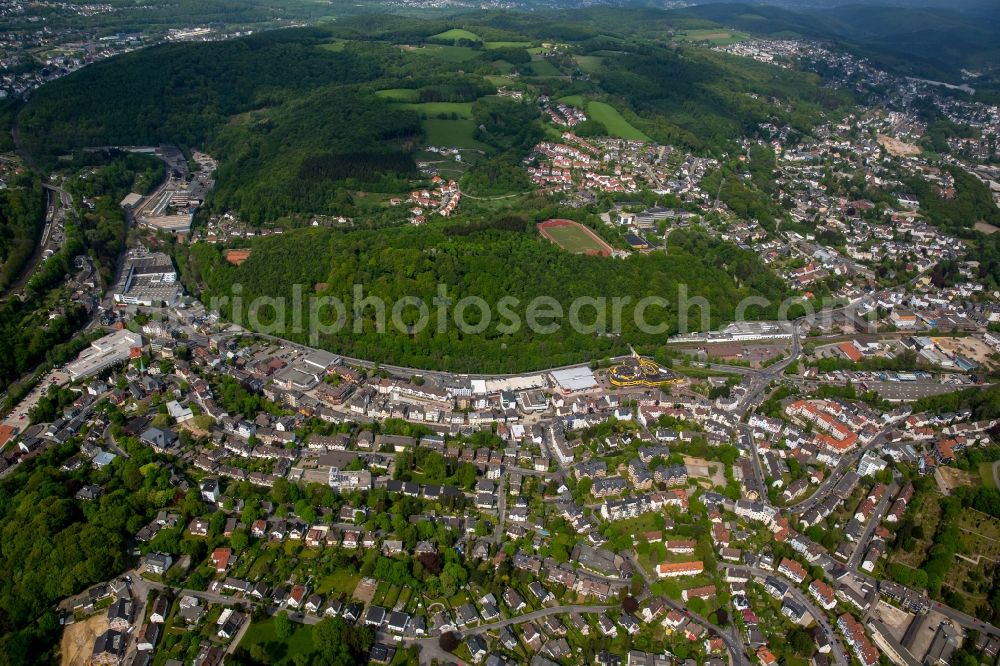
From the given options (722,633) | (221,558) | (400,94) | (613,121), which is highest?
(400,94)

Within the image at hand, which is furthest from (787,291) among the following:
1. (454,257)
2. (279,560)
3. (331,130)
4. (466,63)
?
(466,63)

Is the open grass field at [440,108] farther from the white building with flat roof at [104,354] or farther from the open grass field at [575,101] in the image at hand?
the white building with flat roof at [104,354]

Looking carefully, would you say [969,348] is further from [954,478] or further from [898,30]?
[898,30]

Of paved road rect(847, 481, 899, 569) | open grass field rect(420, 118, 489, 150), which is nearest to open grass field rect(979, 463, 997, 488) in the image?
paved road rect(847, 481, 899, 569)

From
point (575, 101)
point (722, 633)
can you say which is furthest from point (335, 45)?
point (722, 633)

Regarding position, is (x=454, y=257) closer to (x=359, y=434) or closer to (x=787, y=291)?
Result: (x=359, y=434)
